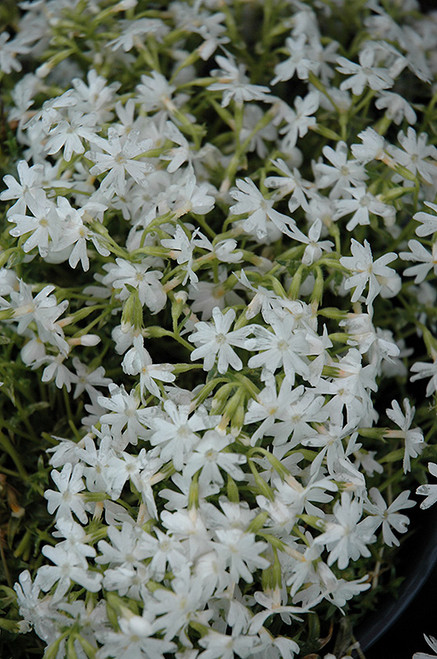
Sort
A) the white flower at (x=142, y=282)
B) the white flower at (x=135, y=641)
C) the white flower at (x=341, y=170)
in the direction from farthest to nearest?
the white flower at (x=341, y=170) → the white flower at (x=142, y=282) → the white flower at (x=135, y=641)

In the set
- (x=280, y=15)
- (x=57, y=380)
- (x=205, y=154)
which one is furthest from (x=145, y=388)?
(x=280, y=15)

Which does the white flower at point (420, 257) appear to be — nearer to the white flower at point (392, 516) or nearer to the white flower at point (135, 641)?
the white flower at point (392, 516)

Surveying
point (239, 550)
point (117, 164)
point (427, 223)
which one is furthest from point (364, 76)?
point (239, 550)

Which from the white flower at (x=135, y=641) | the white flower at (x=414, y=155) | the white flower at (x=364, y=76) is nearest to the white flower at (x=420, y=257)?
the white flower at (x=414, y=155)

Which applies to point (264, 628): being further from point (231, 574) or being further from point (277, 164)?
point (277, 164)

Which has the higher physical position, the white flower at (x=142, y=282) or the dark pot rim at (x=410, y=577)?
the white flower at (x=142, y=282)

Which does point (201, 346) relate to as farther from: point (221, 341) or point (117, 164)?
point (117, 164)

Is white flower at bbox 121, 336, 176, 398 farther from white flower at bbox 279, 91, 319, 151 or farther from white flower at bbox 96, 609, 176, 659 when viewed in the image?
white flower at bbox 279, 91, 319, 151

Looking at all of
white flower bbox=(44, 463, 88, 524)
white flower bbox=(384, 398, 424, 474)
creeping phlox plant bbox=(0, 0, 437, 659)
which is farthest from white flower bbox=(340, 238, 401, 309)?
white flower bbox=(44, 463, 88, 524)
